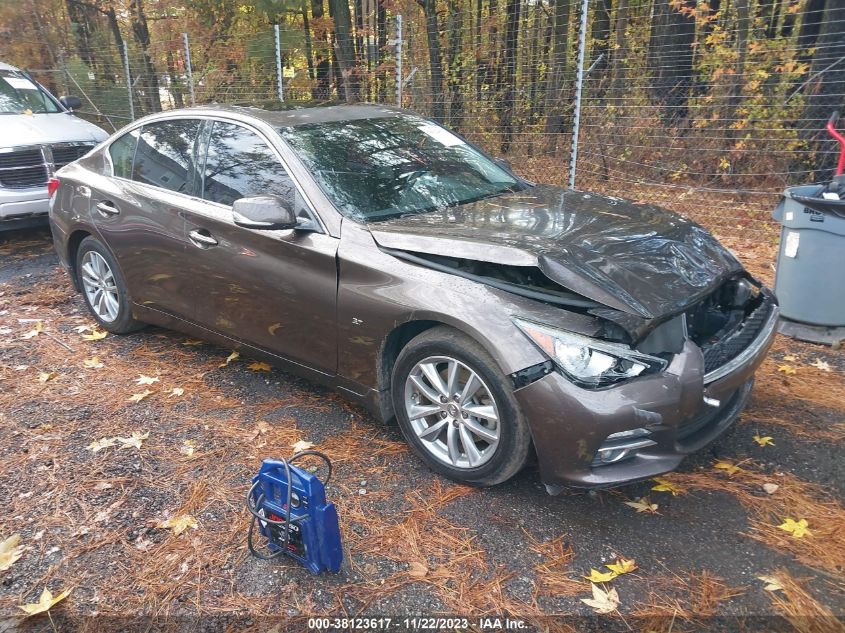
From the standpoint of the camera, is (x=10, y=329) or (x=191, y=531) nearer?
(x=191, y=531)

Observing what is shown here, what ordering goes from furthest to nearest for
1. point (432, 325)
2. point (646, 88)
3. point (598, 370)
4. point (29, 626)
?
1. point (646, 88)
2. point (432, 325)
3. point (598, 370)
4. point (29, 626)

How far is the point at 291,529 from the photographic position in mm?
2721

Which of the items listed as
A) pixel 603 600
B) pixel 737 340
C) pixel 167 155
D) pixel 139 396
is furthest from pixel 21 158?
pixel 603 600

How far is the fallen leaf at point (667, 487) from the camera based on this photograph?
3216 mm

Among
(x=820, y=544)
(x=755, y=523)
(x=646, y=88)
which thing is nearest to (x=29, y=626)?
(x=755, y=523)

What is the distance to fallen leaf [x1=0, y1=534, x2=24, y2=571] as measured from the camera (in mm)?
Result: 2898

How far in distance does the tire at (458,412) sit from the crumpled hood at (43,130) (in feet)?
20.7

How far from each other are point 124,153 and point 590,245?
3520 mm

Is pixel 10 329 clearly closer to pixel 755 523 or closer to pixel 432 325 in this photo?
pixel 432 325

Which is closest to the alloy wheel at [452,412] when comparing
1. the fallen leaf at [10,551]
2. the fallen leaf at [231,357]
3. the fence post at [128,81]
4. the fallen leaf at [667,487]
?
the fallen leaf at [667,487]

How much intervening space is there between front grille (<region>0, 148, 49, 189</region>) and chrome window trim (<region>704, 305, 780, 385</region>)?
7299 mm

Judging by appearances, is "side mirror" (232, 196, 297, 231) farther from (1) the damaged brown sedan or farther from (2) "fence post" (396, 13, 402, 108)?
(2) "fence post" (396, 13, 402, 108)

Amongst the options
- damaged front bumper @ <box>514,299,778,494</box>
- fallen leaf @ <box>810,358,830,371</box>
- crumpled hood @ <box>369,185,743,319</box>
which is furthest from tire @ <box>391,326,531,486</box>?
fallen leaf @ <box>810,358,830,371</box>

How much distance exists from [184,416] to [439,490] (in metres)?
1.73
